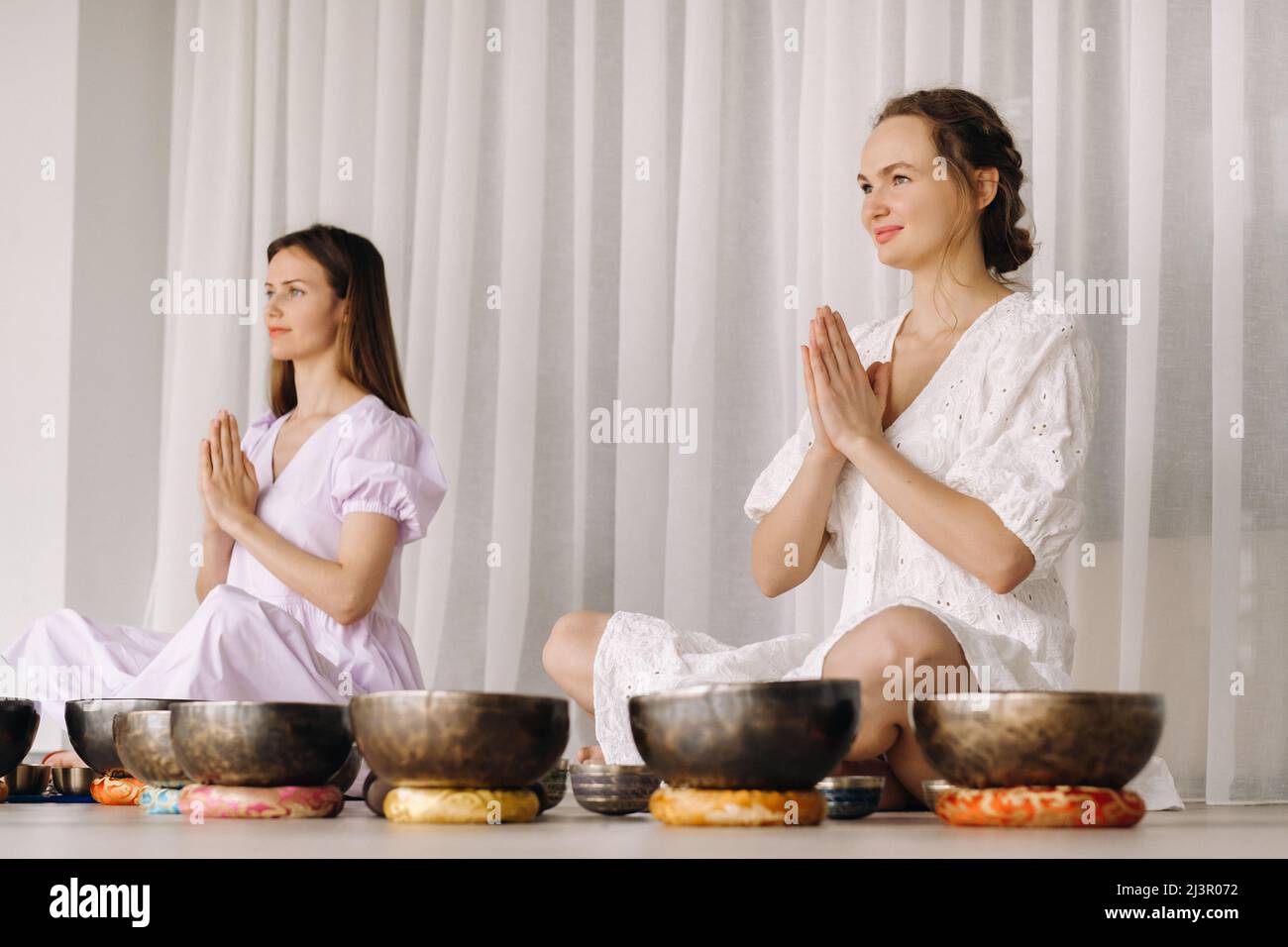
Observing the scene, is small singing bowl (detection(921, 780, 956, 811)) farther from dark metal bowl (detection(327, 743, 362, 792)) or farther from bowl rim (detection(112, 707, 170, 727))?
bowl rim (detection(112, 707, 170, 727))

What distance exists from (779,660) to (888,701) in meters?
0.43

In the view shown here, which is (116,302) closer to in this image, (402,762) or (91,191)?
(91,191)

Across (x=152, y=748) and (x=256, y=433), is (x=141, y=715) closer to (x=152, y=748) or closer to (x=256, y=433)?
(x=152, y=748)

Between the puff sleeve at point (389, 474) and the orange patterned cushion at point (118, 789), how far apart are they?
89 centimetres

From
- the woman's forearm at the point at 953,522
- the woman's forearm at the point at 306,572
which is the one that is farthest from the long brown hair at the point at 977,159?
the woman's forearm at the point at 306,572

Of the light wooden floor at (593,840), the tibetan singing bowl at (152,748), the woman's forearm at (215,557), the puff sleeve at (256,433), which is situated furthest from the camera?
the puff sleeve at (256,433)

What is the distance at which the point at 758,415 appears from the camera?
2.59 meters

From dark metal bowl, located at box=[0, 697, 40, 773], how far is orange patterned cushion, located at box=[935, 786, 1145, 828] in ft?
2.24

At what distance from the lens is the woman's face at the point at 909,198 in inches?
73.5

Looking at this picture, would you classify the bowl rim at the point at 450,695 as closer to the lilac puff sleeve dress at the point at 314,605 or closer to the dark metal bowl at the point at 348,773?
the dark metal bowl at the point at 348,773

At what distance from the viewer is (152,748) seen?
1.04 meters

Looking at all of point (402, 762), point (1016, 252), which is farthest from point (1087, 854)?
point (1016, 252)

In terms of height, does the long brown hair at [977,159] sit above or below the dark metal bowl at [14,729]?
above

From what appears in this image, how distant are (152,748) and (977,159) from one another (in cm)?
131
